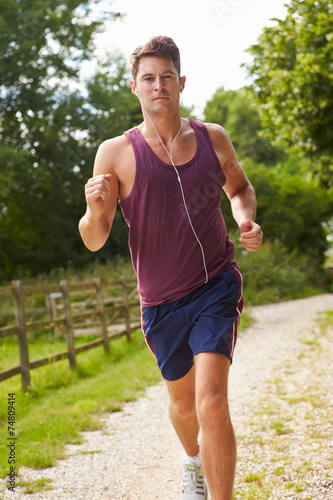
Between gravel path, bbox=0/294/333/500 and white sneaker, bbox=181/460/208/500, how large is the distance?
0.29 metres

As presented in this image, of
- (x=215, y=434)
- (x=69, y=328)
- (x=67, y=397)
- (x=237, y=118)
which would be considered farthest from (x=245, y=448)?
(x=237, y=118)

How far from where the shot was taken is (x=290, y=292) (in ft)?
69.7

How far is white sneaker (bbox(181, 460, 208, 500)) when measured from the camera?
3.08 metres

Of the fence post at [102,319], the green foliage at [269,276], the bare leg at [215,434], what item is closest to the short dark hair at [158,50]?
the bare leg at [215,434]

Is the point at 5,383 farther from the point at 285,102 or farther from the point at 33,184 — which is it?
the point at 33,184

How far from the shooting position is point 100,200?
8.72 ft

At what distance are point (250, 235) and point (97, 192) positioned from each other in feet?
2.51

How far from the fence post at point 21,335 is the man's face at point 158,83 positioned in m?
4.32

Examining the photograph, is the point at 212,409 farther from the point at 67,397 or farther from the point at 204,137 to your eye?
the point at 67,397

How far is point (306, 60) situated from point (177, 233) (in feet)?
21.7

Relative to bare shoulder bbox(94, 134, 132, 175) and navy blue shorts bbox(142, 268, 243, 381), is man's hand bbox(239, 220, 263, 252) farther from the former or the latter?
bare shoulder bbox(94, 134, 132, 175)

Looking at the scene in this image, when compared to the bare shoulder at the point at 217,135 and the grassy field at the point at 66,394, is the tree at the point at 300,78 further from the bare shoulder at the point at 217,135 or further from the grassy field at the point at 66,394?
the bare shoulder at the point at 217,135

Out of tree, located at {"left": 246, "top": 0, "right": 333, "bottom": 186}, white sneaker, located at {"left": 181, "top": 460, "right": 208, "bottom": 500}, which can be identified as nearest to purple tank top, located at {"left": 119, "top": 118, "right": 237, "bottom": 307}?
white sneaker, located at {"left": 181, "top": 460, "right": 208, "bottom": 500}

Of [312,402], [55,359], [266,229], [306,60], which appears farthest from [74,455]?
[266,229]
